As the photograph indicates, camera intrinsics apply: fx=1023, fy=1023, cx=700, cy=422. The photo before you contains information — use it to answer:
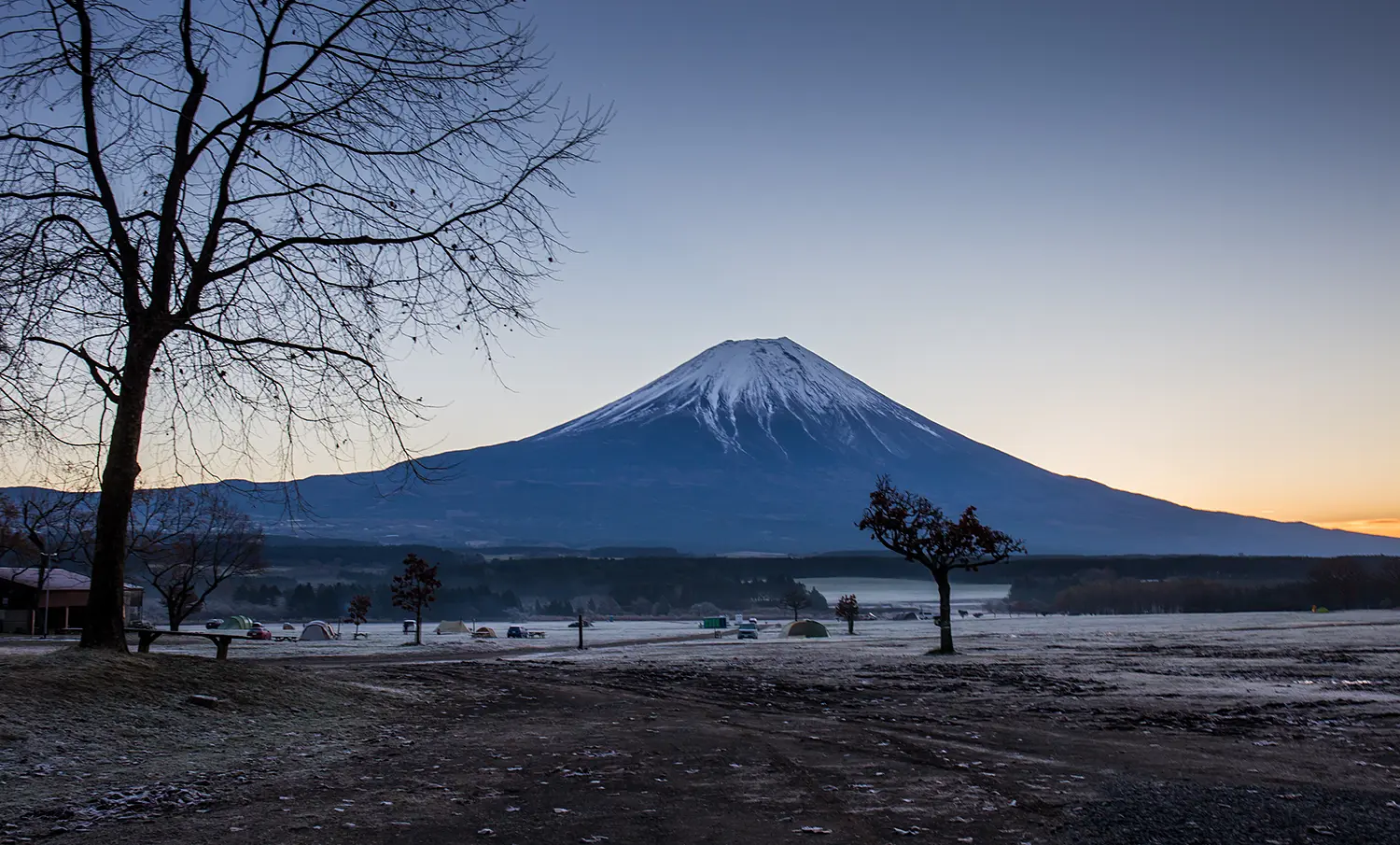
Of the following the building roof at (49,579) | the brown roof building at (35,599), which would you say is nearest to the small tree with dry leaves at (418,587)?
the brown roof building at (35,599)

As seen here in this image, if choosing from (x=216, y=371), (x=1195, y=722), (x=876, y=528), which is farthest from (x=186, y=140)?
(x=876, y=528)

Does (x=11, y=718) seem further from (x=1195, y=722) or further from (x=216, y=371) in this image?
(x=1195, y=722)

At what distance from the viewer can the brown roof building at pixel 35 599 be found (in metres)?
59.5

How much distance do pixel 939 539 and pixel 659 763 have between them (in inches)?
1124

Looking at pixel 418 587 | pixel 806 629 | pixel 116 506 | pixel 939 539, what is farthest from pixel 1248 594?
pixel 116 506

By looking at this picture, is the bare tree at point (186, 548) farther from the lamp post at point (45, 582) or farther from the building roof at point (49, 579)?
the lamp post at point (45, 582)

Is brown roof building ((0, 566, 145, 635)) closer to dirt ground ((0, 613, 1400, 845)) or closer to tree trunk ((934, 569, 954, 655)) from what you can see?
tree trunk ((934, 569, 954, 655))

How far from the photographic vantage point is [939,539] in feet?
124

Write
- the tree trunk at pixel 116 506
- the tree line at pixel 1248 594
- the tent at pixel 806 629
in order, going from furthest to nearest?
the tree line at pixel 1248 594 → the tent at pixel 806 629 → the tree trunk at pixel 116 506

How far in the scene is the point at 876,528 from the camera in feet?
128

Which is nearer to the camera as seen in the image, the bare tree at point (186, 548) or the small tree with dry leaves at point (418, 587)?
the bare tree at point (186, 548)

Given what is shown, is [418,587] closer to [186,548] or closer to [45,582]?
[45,582]

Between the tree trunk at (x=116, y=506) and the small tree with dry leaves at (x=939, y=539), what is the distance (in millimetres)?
27042

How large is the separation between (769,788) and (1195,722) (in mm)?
8980
